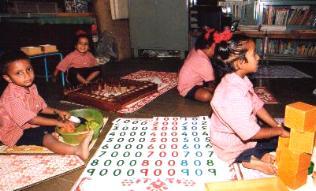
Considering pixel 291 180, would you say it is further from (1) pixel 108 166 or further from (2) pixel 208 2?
(2) pixel 208 2

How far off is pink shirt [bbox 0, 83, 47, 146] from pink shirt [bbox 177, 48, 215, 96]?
168cm

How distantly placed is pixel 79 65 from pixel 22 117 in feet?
6.55

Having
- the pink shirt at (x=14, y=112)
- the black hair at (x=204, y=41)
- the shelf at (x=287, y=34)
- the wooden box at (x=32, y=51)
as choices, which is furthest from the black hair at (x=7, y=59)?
the shelf at (x=287, y=34)

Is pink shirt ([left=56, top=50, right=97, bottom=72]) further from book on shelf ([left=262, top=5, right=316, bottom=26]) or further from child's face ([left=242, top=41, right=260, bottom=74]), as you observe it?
book on shelf ([left=262, top=5, right=316, bottom=26])

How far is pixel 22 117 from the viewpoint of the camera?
7.12 feet

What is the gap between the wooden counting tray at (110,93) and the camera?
10.7 feet

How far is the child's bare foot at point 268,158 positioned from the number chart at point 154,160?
23cm

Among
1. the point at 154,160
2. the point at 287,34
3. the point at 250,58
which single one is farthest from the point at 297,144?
the point at 287,34

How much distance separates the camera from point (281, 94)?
3.77 metres

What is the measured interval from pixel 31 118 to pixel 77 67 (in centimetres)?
195

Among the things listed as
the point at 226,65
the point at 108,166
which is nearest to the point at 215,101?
the point at 226,65

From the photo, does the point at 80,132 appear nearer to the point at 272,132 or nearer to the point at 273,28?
the point at 272,132

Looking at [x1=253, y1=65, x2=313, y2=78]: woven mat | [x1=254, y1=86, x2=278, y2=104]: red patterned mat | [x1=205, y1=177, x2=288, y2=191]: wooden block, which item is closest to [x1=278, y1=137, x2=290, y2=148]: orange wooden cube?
[x1=205, y1=177, x2=288, y2=191]: wooden block

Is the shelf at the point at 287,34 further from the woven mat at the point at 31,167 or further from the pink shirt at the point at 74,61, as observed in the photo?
the woven mat at the point at 31,167
